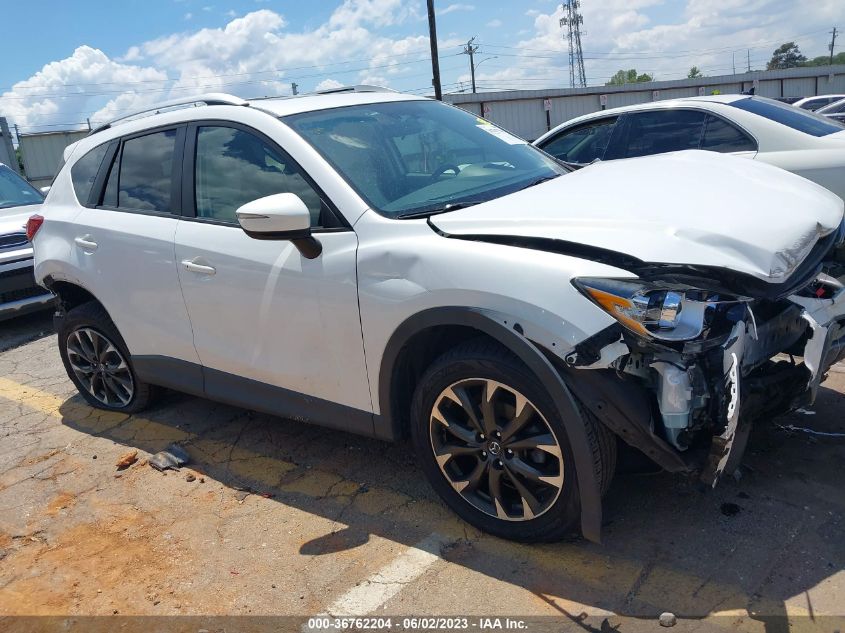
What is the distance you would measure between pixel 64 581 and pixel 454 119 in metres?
2.98

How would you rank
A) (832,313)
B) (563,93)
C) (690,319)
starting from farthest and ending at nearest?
(563,93), (832,313), (690,319)

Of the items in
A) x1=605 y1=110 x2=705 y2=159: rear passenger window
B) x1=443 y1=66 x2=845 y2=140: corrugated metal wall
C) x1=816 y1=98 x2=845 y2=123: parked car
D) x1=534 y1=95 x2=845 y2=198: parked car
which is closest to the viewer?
x1=534 y1=95 x2=845 y2=198: parked car

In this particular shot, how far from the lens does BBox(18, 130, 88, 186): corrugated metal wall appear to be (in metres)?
27.9

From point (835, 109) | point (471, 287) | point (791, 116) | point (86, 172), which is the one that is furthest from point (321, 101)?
point (835, 109)

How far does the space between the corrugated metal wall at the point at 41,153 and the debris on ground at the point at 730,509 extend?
2967 centimetres

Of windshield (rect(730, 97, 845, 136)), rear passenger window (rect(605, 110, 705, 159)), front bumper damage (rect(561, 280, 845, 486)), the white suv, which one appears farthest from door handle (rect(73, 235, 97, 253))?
windshield (rect(730, 97, 845, 136))

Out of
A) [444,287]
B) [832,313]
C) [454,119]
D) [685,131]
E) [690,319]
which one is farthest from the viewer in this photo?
[685,131]

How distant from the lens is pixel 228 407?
16.0 feet

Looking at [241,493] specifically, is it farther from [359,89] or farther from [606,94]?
[606,94]

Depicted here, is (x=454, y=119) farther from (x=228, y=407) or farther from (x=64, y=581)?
(x=64, y=581)

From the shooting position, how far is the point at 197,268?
3656 millimetres

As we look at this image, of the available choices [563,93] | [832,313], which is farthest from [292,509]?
[563,93]

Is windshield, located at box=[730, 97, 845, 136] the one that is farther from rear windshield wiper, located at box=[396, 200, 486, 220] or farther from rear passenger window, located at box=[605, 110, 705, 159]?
rear windshield wiper, located at box=[396, 200, 486, 220]

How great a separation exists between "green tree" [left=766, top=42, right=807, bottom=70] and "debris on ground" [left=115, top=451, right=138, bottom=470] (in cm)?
10991
